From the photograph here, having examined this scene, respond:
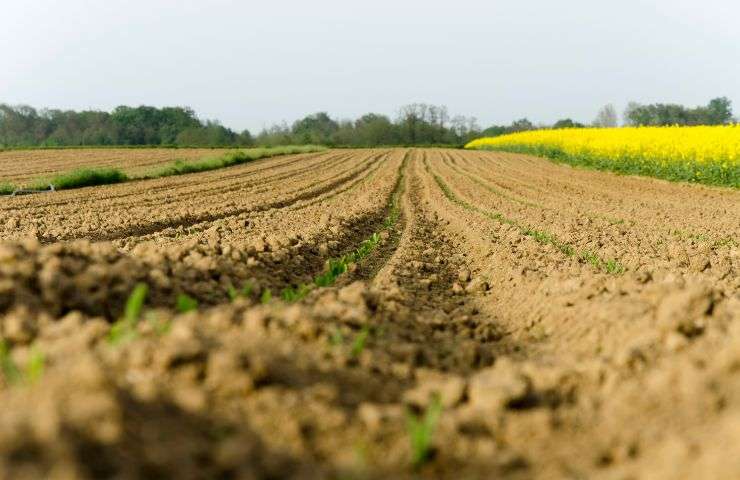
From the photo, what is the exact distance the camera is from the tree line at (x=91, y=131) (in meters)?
78.1

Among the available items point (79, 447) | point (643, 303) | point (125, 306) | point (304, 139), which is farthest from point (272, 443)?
point (304, 139)

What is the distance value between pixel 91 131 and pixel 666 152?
73718 mm

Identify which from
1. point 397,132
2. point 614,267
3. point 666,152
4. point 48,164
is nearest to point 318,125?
point 397,132

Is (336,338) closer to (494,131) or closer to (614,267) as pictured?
(614,267)

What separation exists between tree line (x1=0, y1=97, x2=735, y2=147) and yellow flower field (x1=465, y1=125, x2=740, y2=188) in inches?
1510

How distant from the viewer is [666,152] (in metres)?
24.6

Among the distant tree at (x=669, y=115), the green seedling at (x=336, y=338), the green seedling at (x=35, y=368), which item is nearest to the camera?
the green seedling at (x=35, y=368)

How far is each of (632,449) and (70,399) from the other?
185 centimetres

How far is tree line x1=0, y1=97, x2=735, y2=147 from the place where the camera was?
7444 cm

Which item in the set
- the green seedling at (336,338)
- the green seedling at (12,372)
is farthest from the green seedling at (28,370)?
the green seedling at (336,338)

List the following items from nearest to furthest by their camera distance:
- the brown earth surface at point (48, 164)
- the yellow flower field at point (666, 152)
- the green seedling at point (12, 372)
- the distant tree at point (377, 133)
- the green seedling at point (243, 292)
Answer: the green seedling at point (12, 372) → the green seedling at point (243, 292) → the yellow flower field at point (666, 152) → the brown earth surface at point (48, 164) → the distant tree at point (377, 133)

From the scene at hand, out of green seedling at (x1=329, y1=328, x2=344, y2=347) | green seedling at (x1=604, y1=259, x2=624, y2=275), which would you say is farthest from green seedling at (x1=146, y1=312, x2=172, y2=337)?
green seedling at (x1=604, y1=259, x2=624, y2=275)

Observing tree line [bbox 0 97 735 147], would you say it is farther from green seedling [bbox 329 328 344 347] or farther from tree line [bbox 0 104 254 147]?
green seedling [bbox 329 328 344 347]

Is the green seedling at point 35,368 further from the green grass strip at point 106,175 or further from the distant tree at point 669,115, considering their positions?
the distant tree at point 669,115
